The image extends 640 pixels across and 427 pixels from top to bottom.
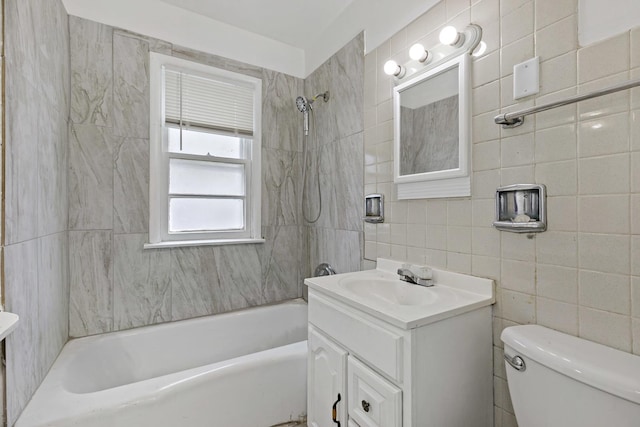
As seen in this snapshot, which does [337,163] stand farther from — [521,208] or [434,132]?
[521,208]

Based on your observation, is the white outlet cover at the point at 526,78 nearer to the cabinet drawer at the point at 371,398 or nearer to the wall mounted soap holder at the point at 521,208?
the wall mounted soap holder at the point at 521,208

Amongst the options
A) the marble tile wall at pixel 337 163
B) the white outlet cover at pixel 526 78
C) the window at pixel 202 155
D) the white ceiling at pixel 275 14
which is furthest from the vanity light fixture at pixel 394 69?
the window at pixel 202 155

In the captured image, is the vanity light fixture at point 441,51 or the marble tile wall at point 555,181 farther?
the vanity light fixture at point 441,51

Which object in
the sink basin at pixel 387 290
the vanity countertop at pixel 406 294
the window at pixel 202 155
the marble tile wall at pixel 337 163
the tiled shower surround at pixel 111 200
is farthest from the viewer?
the window at pixel 202 155

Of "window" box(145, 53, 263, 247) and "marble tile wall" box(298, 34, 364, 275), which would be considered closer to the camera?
"marble tile wall" box(298, 34, 364, 275)

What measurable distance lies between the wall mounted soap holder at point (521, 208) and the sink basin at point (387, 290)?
1.35 ft

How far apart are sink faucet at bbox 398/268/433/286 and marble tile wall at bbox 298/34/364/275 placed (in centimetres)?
48

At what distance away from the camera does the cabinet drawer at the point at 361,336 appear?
36.3 inches

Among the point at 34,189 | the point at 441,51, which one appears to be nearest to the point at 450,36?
the point at 441,51

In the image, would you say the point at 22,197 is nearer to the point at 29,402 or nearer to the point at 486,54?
the point at 29,402

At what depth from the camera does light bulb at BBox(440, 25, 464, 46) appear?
3.94 ft

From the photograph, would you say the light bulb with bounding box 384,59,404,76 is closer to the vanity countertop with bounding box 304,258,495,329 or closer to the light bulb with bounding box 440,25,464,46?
the light bulb with bounding box 440,25,464,46

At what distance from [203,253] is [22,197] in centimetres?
110

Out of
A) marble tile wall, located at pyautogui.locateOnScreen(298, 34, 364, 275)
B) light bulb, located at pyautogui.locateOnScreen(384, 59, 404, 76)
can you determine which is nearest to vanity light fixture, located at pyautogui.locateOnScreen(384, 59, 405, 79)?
light bulb, located at pyautogui.locateOnScreen(384, 59, 404, 76)
